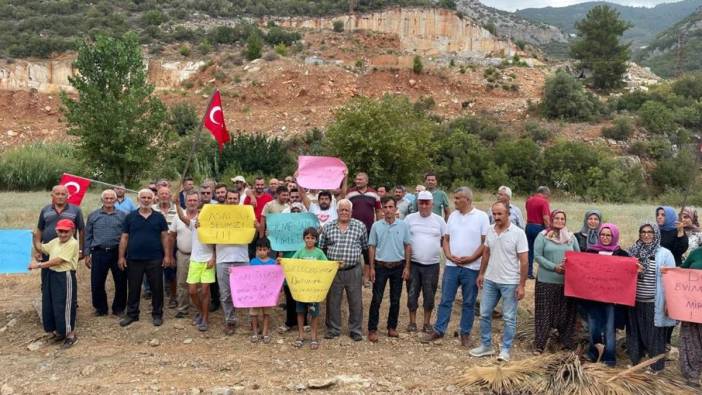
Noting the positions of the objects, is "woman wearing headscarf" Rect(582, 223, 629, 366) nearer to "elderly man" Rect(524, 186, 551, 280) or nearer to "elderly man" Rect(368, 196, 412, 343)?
"elderly man" Rect(368, 196, 412, 343)

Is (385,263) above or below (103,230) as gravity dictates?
below

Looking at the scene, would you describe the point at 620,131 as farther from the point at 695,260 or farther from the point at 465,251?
the point at 465,251

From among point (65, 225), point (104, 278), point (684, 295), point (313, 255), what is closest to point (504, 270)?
point (684, 295)

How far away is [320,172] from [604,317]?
4.35 metres

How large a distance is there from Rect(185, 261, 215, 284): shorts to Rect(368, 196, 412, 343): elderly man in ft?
6.76

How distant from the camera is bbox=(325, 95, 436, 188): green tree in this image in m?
21.5

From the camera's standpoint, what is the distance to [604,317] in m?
6.39

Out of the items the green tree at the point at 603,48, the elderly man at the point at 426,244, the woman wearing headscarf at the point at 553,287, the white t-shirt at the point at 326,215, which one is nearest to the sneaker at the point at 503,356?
the woman wearing headscarf at the point at 553,287

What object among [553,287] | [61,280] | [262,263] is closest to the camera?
[553,287]

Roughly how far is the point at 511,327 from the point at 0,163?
1015 inches

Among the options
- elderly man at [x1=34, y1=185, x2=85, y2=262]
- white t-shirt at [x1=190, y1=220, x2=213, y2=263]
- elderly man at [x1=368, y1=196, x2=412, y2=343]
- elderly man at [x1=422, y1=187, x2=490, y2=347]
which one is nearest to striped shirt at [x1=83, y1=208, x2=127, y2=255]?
elderly man at [x1=34, y1=185, x2=85, y2=262]

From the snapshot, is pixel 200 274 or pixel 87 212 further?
pixel 87 212

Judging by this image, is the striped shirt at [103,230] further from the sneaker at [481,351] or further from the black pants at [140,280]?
the sneaker at [481,351]

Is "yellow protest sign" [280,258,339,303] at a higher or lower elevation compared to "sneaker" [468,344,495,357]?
higher
